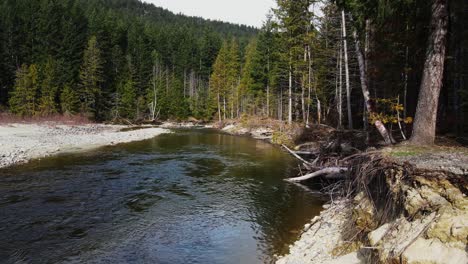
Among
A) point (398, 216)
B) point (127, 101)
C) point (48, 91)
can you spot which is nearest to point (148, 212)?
point (398, 216)

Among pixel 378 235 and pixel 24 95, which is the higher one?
pixel 24 95

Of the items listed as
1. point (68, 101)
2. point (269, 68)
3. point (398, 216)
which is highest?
point (269, 68)

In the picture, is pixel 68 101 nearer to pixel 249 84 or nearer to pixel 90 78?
pixel 90 78

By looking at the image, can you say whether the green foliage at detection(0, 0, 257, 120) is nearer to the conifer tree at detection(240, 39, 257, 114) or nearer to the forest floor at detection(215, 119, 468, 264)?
the conifer tree at detection(240, 39, 257, 114)

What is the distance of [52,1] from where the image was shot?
56.0 meters

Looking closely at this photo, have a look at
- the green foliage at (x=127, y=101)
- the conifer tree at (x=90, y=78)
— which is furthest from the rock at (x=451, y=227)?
the green foliage at (x=127, y=101)

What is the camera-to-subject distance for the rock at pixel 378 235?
538 cm

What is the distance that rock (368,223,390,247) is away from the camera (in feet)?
17.6

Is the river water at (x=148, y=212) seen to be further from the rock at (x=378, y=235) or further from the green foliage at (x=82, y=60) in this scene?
the green foliage at (x=82, y=60)

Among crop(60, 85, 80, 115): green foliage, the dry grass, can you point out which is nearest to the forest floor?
the dry grass

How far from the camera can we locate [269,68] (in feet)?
161

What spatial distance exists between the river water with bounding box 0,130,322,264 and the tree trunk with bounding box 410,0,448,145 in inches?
160

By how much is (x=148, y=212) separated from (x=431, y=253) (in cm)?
813

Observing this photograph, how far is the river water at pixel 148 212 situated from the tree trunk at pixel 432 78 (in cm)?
407
